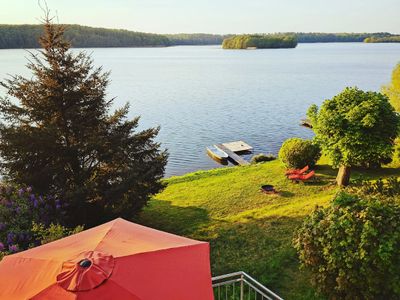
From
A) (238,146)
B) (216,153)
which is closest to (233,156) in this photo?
(216,153)

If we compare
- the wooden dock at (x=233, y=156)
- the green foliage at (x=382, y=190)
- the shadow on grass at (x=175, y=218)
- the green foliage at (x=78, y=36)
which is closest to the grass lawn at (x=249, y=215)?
the shadow on grass at (x=175, y=218)

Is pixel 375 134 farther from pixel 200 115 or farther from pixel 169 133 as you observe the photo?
pixel 200 115

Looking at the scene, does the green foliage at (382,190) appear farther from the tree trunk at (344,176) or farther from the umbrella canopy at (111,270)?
the tree trunk at (344,176)

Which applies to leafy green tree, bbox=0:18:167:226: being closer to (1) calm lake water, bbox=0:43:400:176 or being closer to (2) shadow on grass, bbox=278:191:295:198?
(1) calm lake water, bbox=0:43:400:176

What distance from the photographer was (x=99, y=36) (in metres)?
163

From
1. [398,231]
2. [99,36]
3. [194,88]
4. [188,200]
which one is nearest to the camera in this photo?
[398,231]

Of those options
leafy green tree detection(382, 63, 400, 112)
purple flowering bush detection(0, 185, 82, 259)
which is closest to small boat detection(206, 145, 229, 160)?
leafy green tree detection(382, 63, 400, 112)

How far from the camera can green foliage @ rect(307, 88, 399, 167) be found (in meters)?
15.9

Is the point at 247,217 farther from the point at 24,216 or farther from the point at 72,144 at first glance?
the point at 24,216

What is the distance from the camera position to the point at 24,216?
12133 mm

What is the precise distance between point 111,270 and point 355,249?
4.96 meters

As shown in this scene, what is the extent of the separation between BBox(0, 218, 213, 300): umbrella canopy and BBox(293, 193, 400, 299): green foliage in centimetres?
307

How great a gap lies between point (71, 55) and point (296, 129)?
3399cm

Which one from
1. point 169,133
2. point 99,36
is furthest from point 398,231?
point 99,36
